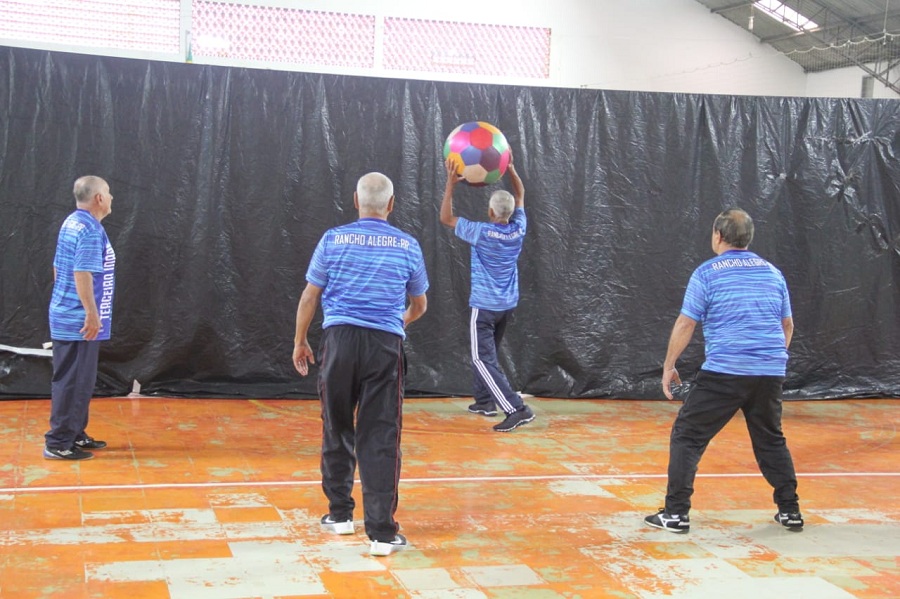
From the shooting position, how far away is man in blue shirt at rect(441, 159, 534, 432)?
6.53m

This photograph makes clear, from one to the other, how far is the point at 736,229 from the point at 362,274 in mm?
1712

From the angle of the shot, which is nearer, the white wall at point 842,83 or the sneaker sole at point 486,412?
the sneaker sole at point 486,412

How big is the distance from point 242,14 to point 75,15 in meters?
2.31

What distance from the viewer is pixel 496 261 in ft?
21.9

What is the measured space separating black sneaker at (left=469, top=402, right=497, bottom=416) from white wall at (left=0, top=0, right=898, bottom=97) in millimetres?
7454

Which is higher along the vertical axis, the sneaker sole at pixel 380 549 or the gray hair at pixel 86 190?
the gray hair at pixel 86 190

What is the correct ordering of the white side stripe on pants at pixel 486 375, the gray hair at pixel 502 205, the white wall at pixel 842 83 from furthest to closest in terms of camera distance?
the white wall at pixel 842 83, the white side stripe on pants at pixel 486 375, the gray hair at pixel 502 205

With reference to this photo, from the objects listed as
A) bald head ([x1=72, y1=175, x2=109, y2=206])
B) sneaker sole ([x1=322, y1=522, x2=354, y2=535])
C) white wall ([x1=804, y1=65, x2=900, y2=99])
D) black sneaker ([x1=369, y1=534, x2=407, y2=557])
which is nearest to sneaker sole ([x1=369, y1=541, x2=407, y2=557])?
black sneaker ([x1=369, y1=534, x2=407, y2=557])

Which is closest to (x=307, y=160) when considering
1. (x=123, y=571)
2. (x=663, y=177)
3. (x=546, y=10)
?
(x=663, y=177)

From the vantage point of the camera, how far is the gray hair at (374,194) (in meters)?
3.99

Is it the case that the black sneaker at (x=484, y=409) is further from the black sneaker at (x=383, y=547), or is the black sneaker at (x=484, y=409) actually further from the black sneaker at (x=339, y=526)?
the black sneaker at (x=383, y=547)

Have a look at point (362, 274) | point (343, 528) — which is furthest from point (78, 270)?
point (343, 528)

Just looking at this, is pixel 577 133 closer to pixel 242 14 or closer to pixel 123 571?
pixel 123 571

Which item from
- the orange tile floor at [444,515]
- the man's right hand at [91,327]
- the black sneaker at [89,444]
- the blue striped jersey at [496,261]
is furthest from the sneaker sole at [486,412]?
the man's right hand at [91,327]
